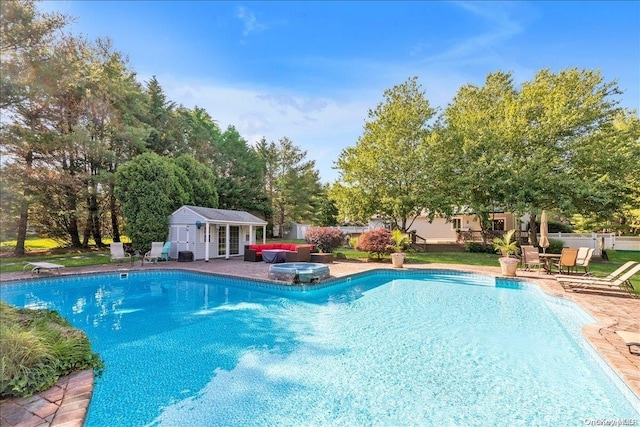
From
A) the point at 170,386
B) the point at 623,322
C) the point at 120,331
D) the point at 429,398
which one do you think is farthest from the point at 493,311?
the point at 120,331

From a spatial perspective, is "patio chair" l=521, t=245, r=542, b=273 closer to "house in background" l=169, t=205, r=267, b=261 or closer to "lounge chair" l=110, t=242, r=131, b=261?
"house in background" l=169, t=205, r=267, b=261

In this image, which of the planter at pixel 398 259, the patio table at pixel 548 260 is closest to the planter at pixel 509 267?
the patio table at pixel 548 260

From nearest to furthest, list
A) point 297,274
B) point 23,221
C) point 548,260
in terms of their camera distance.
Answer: point 297,274
point 548,260
point 23,221

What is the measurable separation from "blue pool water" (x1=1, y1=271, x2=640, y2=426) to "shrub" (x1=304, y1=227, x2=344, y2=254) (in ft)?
23.5

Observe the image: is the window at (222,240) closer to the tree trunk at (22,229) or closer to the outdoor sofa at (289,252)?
the outdoor sofa at (289,252)

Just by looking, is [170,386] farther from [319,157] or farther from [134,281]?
[319,157]

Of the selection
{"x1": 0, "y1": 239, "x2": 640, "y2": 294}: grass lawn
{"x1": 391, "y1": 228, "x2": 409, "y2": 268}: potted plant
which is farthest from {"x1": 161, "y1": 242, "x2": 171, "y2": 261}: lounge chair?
{"x1": 391, "y1": 228, "x2": 409, "y2": 268}: potted plant

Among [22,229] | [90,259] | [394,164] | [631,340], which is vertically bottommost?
[631,340]

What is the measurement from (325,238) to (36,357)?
1421 centimetres

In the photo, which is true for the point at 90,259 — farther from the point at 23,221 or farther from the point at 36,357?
the point at 36,357

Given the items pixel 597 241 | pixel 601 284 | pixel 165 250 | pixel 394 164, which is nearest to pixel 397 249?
pixel 394 164

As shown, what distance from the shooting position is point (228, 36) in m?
10.7

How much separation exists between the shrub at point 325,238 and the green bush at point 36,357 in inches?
517

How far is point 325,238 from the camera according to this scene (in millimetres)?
17484
